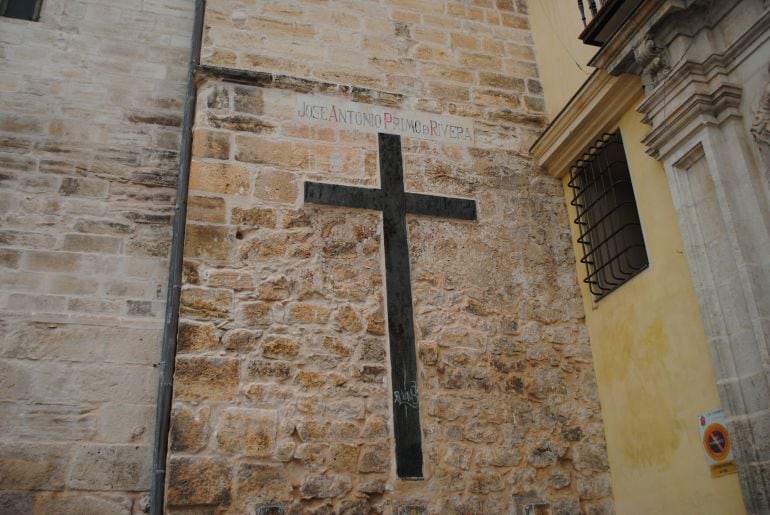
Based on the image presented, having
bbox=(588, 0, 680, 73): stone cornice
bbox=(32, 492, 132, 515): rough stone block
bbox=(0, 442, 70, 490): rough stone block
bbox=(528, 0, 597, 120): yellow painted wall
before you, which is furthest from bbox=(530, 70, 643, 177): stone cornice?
bbox=(0, 442, 70, 490): rough stone block

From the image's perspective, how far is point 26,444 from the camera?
3982 mm

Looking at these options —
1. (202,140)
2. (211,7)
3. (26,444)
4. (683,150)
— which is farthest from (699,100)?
(26,444)

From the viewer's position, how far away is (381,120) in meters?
4.96

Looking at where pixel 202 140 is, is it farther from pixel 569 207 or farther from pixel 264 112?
pixel 569 207

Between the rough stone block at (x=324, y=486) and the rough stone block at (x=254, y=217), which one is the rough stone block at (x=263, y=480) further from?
the rough stone block at (x=254, y=217)

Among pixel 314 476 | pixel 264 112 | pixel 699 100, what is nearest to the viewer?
pixel 699 100

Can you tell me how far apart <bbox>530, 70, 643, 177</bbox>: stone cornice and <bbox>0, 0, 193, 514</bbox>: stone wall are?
2.56 meters

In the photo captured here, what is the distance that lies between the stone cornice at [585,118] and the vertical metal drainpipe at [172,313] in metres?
2.37

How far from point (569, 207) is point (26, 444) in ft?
12.0

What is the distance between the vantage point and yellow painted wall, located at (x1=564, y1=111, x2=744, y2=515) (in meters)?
3.65

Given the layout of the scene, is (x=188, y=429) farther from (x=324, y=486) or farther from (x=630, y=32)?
(x=630, y=32)

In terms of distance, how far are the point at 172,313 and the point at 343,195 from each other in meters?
1.28

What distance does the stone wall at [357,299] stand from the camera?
152 inches

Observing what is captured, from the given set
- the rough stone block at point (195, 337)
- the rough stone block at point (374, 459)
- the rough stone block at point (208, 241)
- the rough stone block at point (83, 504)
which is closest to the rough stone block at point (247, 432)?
the rough stone block at point (195, 337)
